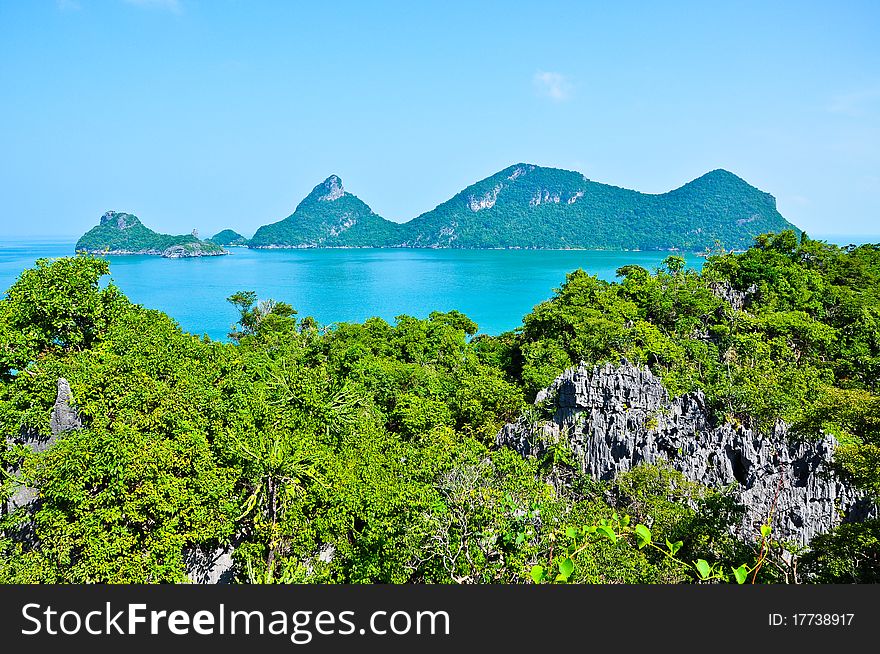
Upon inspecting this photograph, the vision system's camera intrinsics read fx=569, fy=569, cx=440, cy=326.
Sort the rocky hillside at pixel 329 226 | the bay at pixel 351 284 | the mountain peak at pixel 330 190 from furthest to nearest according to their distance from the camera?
1. the mountain peak at pixel 330 190
2. the rocky hillside at pixel 329 226
3. the bay at pixel 351 284

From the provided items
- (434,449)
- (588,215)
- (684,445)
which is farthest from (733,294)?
(588,215)

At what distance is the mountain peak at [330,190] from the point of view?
144750 mm

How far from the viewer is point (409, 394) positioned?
13.4 meters

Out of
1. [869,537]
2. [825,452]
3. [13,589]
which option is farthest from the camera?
[825,452]

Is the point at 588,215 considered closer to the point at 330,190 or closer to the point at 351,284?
the point at 330,190

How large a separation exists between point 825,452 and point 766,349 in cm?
670

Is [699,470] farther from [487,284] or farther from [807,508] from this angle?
[487,284]

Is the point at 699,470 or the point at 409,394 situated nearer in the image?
the point at 699,470

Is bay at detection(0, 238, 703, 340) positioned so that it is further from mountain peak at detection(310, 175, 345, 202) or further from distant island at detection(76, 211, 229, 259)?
mountain peak at detection(310, 175, 345, 202)

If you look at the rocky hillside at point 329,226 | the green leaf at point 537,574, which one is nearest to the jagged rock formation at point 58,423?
the green leaf at point 537,574

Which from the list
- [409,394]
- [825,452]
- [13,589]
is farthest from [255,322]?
[13,589]

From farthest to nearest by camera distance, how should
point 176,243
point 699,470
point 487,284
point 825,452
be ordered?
point 176,243 < point 487,284 < point 699,470 < point 825,452

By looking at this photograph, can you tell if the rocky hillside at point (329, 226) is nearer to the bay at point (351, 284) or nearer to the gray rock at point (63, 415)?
the bay at point (351, 284)

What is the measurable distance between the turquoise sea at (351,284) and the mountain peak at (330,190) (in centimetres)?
5632
